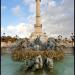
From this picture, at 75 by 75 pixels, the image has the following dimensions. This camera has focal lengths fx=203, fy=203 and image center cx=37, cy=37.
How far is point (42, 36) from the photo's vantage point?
4.09 meters

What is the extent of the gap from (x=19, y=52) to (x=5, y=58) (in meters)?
0.29

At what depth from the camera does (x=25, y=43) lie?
4.10 m

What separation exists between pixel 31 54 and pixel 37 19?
2.85 feet

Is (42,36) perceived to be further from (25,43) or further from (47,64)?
(47,64)

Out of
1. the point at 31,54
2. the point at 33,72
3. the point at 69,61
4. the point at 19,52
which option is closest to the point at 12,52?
the point at 19,52

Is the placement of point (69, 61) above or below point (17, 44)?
below

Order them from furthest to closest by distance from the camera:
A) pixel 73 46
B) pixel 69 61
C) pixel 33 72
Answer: pixel 73 46 < pixel 69 61 < pixel 33 72

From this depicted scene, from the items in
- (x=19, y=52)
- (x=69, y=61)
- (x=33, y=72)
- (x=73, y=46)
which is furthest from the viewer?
(x=73, y=46)

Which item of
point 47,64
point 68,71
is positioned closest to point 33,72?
point 47,64

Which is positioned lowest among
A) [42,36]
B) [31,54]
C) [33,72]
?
[33,72]

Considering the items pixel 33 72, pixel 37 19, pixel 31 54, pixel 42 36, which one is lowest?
pixel 33 72

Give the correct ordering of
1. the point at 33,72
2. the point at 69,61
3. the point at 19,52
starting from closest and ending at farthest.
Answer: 1. the point at 33,72
2. the point at 69,61
3. the point at 19,52

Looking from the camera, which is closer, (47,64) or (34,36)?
(47,64)

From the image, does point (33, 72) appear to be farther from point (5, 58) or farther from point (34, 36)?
point (34, 36)
